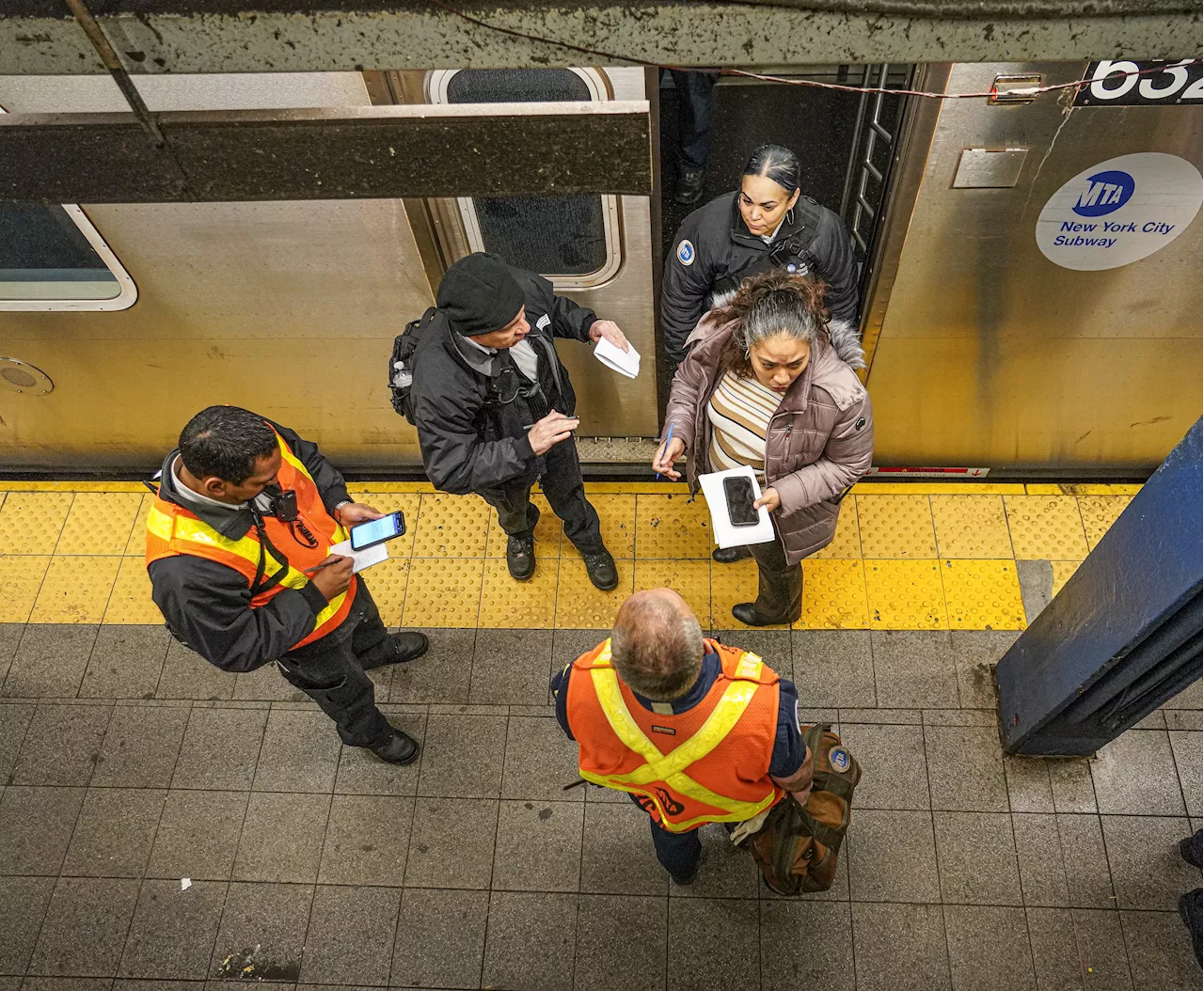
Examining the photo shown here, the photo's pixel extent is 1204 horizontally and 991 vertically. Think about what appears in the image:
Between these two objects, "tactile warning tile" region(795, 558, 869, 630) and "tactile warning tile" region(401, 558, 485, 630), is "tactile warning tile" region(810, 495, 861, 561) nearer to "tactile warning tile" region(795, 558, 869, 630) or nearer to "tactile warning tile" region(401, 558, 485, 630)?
"tactile warning tile" region(795, 558, 869, 630)

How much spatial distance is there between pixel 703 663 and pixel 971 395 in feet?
8.61

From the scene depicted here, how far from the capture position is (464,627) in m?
4.27

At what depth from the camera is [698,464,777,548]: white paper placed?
3141 millimetres

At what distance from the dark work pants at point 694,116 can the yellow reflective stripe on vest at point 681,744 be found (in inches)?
152

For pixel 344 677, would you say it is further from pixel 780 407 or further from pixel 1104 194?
pixel 1104 194

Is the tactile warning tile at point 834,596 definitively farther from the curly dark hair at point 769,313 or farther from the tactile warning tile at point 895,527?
the curly dark hair at point 769,313

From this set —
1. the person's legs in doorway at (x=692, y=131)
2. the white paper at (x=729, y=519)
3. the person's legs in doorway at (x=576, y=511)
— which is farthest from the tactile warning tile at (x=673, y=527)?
→ the person's legs in doorway at (x=692, y=131)

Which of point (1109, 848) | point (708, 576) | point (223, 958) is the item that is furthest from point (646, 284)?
point (223, 958)

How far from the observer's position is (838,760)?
10.1 ft

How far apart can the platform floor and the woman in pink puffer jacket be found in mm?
1039

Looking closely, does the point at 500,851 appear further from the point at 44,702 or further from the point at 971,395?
the point at 971,395

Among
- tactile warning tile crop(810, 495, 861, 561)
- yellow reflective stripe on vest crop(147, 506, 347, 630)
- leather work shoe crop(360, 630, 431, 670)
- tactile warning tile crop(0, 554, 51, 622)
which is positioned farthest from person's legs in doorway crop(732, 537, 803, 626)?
tactile warning tile crop(0, 554, 51, 622)

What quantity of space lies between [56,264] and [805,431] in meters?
3.50

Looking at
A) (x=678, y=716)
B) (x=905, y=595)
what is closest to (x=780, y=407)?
(x=678, y=716)
